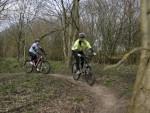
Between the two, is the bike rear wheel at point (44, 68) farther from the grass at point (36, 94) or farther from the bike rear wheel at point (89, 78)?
the bike rear wheel at point (89, 78)

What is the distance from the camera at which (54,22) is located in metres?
41.6

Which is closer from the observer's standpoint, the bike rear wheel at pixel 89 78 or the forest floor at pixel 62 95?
the forest floor at pixel 62 95

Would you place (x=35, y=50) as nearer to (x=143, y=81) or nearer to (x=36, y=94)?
(x=36, y=94)

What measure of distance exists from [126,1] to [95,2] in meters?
4.21

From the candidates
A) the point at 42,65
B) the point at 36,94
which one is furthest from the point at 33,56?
the point at 36,94

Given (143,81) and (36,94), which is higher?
(143,81)

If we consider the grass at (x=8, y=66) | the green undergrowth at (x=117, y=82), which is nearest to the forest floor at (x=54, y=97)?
the green undergrowth at (x=117, y=82)

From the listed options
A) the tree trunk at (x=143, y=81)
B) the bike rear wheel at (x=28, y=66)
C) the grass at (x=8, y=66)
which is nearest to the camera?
the tree trunk at (x=143, y=81)

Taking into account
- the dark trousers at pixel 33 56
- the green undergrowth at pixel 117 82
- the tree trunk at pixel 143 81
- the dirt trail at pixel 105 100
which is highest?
the dark trousers at pixel 33 56

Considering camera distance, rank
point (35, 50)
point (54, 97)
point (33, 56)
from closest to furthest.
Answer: point (54, 97), point (35, 50), point (33, 56)

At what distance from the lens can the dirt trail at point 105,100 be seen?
10.5 meters

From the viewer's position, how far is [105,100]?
11938mm

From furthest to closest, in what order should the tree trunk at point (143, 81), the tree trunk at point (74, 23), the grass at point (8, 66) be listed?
the grass at point (8, 66) < the tree trunk at point (74, 23) < the tree trunk at point (143, 81)

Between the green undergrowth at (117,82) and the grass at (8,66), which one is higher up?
the grass at (8,66)
